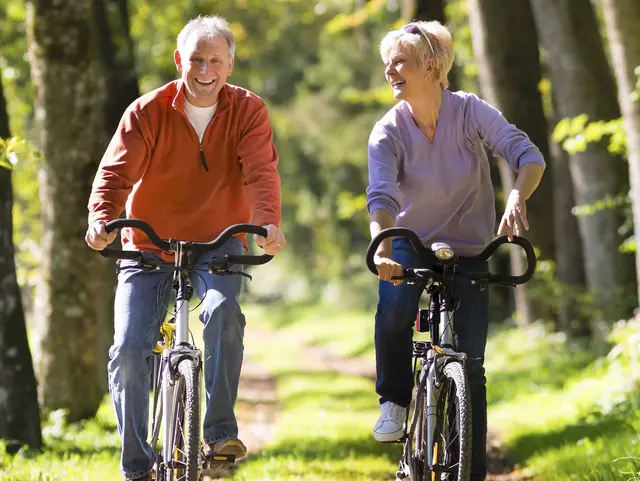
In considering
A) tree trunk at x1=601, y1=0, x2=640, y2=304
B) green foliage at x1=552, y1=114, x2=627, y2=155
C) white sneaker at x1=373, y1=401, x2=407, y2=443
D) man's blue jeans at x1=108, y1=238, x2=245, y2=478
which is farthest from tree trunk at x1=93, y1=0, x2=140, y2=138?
white sneaker at x1=373, y1=401, x2=407, y2=443

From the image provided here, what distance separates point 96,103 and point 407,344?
200 inches

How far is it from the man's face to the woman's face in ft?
2.45

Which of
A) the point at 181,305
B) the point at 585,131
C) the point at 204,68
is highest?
the point at 585,131

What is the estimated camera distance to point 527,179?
188 inches

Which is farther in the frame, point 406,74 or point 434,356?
point 406,74

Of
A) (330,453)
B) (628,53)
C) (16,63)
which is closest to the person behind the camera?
(330,453)

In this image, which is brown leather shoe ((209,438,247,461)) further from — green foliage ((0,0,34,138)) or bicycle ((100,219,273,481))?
green foliage ((0,0,34,138))

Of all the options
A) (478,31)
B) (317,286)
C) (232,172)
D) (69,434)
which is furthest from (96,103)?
(317,286)

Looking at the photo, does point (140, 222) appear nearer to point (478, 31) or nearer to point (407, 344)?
point (407, 344)

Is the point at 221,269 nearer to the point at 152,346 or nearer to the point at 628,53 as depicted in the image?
the point at 152,346

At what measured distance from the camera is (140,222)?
181 inches

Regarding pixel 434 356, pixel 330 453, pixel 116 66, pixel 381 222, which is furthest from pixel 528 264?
pixel 116 66

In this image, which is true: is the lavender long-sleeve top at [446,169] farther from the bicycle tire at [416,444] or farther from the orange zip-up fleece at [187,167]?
the bicycle tire at [416,444]

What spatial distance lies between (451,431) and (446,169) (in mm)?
1185
